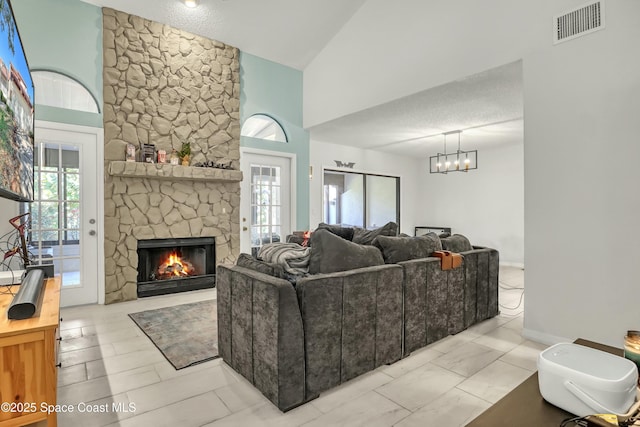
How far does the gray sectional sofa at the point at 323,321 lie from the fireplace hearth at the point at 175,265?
2.38 meters

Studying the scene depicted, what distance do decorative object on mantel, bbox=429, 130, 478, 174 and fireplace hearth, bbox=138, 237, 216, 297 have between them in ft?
14.6

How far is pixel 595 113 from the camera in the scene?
259cm

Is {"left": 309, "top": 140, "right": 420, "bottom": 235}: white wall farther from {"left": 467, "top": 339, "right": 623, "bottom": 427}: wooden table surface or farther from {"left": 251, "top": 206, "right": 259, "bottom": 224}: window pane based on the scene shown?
{"left": 467, "top": 339, "right": 623, "bottom": 427}: wooden table surface

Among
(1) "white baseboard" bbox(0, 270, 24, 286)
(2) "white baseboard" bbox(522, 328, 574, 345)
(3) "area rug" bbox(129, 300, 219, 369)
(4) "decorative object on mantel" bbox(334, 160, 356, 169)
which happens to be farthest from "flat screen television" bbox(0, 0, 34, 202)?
(4) "decorative object on mantel" bbox(334, 160, 356, 169)

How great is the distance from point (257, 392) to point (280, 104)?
14.8ft

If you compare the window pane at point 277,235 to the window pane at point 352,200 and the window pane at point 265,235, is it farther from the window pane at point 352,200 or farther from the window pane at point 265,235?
the window pane at point 352,200

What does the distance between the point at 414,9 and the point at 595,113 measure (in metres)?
2.33

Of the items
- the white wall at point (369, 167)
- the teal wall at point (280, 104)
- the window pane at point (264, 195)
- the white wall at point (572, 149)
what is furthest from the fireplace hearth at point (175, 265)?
the white wall at point (572, 149)

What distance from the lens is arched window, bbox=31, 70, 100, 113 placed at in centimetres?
374

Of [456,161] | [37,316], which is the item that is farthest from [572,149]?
[37,316]

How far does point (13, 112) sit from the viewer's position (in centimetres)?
203

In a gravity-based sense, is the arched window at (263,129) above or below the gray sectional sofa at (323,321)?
above

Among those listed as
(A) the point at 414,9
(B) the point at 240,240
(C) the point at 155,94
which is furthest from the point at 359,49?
(B) the point at 240,240

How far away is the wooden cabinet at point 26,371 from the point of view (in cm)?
146
